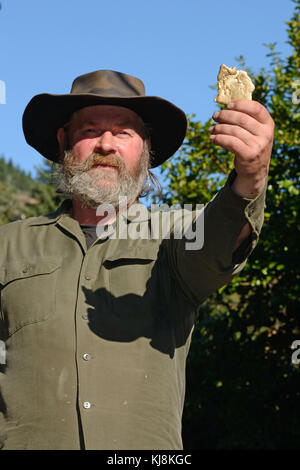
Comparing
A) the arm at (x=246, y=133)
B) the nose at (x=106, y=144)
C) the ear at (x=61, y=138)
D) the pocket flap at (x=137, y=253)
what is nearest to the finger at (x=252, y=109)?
the arm at (x=246, y=133)

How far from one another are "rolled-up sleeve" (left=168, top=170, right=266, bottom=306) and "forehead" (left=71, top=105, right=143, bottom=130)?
3.27 feet

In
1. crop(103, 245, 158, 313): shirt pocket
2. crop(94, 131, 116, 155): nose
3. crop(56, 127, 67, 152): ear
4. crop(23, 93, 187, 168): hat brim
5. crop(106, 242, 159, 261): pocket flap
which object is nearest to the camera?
crop(103, 245, 158, 313): shirt pocket

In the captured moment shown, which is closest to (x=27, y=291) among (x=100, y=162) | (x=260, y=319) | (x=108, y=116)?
(x=100, y=162)

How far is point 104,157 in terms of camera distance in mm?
3041

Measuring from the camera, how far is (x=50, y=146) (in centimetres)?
383

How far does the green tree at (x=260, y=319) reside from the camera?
→ 6418 mm

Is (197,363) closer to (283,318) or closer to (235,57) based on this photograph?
(283,318)

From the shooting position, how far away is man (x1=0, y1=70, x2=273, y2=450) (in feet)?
7.38

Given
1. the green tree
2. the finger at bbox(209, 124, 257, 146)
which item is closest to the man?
the finger at bbox(209, 124, 257, 146)

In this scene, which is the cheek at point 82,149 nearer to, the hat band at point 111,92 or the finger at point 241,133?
the hat band at point 111,92

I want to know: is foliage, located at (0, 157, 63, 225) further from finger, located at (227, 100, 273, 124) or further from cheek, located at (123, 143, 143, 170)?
finger, located at (227, 100, 273, 124)

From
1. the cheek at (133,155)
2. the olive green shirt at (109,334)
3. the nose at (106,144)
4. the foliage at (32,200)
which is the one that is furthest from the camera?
the foliage at (32,200)

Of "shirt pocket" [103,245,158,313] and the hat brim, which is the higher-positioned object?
the hat brim

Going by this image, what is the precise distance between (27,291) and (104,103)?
3.87ft
